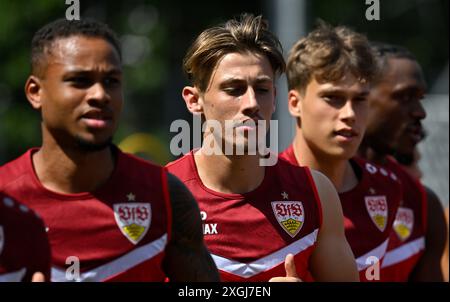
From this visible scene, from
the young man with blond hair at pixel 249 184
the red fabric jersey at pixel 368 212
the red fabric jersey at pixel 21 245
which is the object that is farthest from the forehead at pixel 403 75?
the red fabric jersey at pixel 21 245

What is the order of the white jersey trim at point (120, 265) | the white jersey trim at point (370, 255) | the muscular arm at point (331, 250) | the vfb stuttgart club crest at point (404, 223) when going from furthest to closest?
1. the vfb stuttgart club crest at point (404, 223)
2. the white jersey trim at point (370, 255)
3. the muscular arm at point (331, 250)
4. the white jersey trim at point (120, 265)

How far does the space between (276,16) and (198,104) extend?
9.80 metres

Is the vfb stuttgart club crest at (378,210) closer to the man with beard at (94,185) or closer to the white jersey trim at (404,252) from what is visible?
the white jersey trim at (404,252)

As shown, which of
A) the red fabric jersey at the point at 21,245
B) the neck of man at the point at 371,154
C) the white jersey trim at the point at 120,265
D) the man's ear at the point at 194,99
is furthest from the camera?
the neck of man at the point at 371,154

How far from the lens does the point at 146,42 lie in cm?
2012

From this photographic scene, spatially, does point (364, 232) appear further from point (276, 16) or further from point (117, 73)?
point (276, 16)

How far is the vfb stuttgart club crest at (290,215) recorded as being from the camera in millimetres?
5484

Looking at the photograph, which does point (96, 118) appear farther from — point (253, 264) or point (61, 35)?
point (253, 264)

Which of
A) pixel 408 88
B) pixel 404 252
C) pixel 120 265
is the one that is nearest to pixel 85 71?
pixel 120 265

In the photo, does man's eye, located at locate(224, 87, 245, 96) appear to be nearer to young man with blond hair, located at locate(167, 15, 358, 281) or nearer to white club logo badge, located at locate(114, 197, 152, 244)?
young man with blond hair, located at locate(167, 15, 358, 281)

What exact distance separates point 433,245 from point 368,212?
4.15 ft
